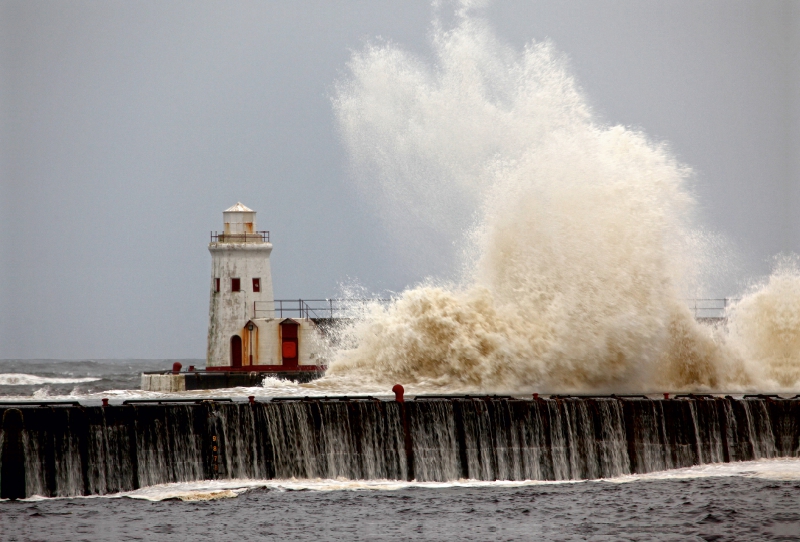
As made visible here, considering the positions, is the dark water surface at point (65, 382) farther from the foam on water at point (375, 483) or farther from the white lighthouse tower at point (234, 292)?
the foam on water at point (375, 483)

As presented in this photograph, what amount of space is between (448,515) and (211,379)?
17.3m

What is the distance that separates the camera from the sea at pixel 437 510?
46.0 ft

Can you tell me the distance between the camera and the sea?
46.0ft

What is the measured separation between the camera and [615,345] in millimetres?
26125

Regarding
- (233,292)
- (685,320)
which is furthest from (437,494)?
(233,292)

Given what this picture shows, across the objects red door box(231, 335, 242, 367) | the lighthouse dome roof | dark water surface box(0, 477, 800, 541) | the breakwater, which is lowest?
dark water surface box(0, 477, 800, 541)

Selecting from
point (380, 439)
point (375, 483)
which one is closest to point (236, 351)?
point (380, 439)

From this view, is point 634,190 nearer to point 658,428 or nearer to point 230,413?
point 658,428

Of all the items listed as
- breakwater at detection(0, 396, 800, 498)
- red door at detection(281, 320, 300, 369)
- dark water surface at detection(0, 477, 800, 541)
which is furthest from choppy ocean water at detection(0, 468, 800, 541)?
red door at detection(281, 320, 300, 369)

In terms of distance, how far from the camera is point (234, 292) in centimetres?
3388

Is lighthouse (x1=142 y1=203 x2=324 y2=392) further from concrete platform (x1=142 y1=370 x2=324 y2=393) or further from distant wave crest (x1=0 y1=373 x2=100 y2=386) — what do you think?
distant wave crest (x1=0 y1=373 x2=100 y2=386)

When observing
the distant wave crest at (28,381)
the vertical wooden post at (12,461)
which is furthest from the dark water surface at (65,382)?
the vertical wooden post at (12,461)

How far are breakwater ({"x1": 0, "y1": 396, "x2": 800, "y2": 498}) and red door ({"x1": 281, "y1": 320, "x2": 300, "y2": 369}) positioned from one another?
15.8 metres

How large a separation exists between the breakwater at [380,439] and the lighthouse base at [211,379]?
13484mm
